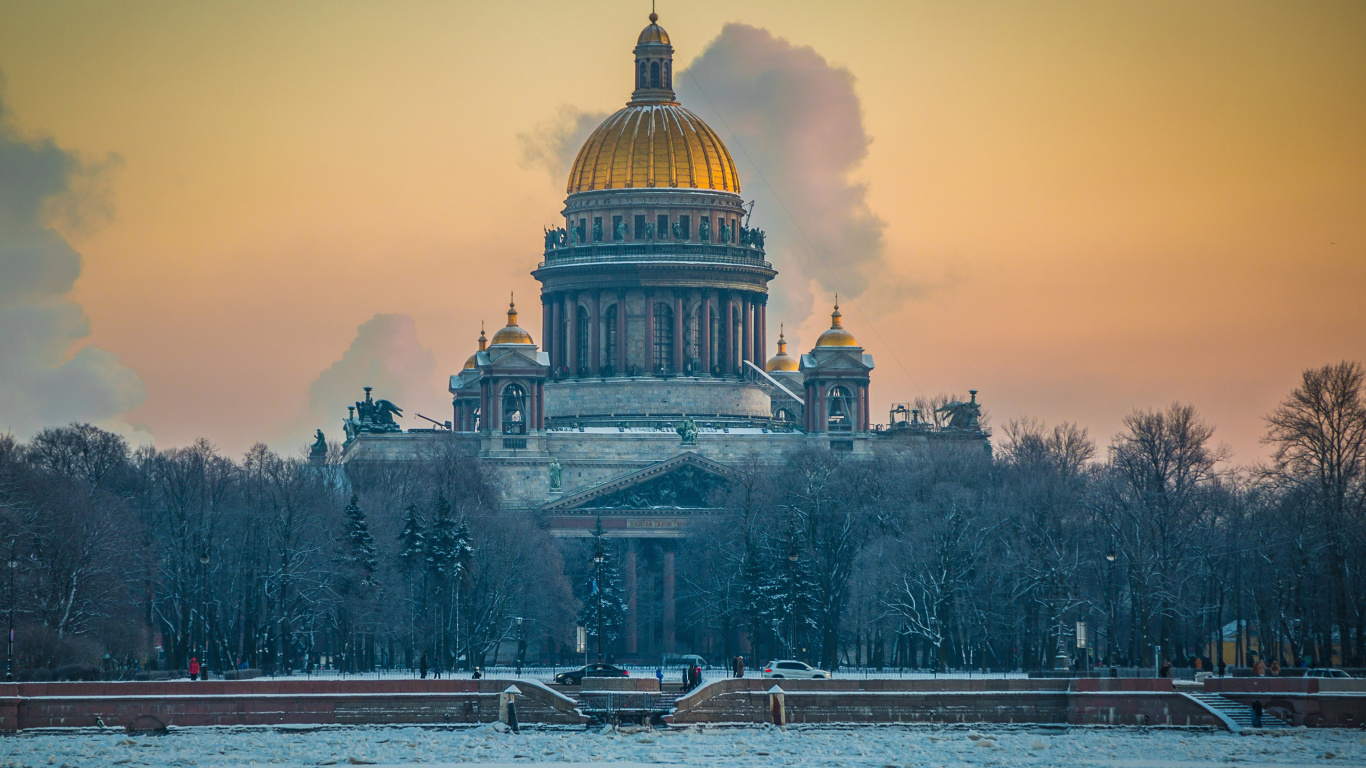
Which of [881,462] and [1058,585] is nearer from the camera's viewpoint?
[1058,585]

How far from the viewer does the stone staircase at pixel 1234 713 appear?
297ft

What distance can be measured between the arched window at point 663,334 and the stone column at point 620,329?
6.17 ft

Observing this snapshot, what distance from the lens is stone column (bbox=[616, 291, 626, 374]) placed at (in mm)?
163125

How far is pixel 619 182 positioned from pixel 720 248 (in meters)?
6.65

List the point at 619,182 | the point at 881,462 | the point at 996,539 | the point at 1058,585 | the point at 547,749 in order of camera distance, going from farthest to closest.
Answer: the point at 619,182, the point at 881,462, the point at 996,539, the point at 1058,585, the point at 547,749

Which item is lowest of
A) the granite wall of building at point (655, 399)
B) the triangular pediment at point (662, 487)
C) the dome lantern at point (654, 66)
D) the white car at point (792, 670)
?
the white car at point (792, 670)

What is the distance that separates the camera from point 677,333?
536 feet

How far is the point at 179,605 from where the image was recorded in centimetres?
11862

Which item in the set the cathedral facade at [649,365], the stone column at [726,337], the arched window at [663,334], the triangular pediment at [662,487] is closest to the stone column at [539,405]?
the cathedral facade at [649,365]

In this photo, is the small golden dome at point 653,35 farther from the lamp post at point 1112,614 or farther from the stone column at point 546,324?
the lamp post at point 1112,614

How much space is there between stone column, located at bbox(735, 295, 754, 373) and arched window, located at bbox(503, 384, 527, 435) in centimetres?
1612

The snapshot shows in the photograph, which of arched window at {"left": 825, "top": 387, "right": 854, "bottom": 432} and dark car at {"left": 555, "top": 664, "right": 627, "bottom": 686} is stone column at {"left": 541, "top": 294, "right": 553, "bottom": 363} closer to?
arched window at {"left": 825, "top": 387, "right": 854, "bottom": 432}

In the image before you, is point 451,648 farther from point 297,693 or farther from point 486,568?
point 297,693

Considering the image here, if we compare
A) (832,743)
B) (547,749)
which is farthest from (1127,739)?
(547,749)
